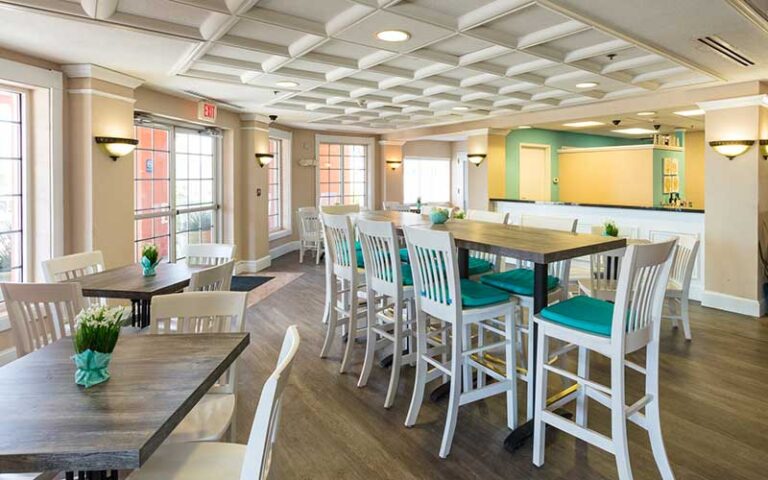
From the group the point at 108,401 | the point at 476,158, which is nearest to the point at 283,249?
the point at 476,158

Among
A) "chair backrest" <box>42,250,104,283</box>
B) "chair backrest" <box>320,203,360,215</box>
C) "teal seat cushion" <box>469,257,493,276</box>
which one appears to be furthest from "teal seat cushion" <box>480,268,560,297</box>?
"chair backrest" <box>42,250,104,283</box>

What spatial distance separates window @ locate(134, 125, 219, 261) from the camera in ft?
18.1

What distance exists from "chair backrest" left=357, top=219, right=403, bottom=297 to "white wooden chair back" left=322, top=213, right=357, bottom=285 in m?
0.16

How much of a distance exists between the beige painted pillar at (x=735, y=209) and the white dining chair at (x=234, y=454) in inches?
205

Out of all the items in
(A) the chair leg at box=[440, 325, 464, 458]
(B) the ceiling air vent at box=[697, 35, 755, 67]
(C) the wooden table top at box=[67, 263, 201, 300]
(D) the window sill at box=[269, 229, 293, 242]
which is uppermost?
(B) the ceiling air vent at box=[697, 35, 755, 67]

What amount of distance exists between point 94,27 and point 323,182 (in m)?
6.54

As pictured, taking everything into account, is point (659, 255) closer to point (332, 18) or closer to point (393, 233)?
point (393, 233)

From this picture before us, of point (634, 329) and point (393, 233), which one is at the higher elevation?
point (393, 233)

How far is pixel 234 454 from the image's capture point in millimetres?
1555

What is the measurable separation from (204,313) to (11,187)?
9.66 ft

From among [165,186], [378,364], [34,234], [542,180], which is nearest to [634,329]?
[378,364]

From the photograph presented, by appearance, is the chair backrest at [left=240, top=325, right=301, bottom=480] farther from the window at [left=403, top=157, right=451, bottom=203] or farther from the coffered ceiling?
the window at [left=403, top=157, right=451, bottom=203]

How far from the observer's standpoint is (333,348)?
3.96 metres

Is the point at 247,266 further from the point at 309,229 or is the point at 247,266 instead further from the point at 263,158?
the point at 263,158
